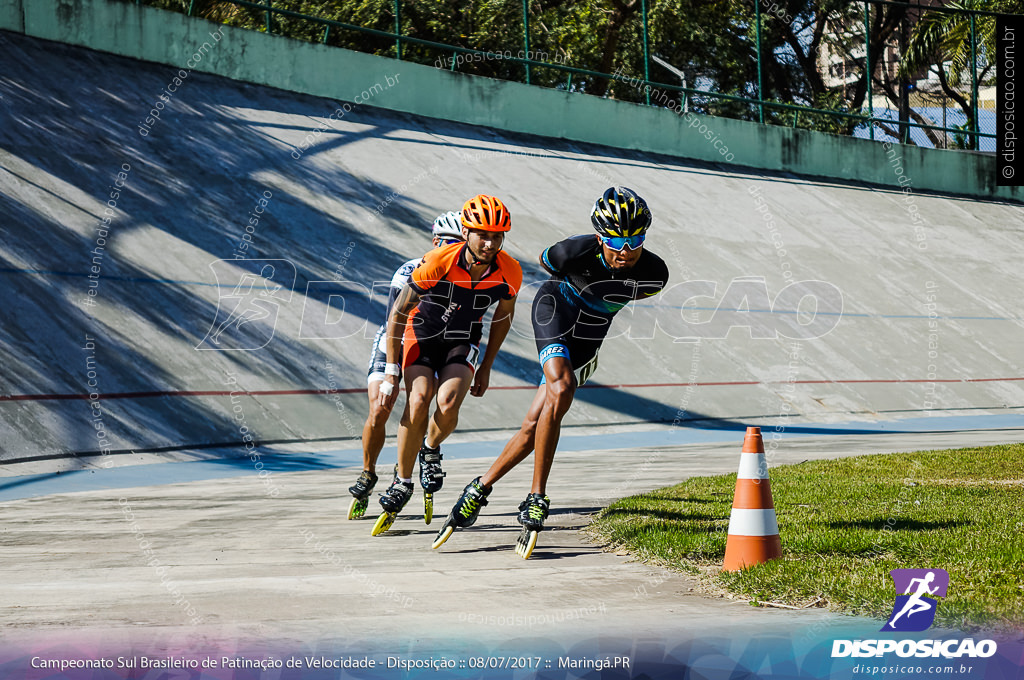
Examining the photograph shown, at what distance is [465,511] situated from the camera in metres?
5.27

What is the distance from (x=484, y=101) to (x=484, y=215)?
14.1 m

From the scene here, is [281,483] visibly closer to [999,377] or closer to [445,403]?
[445,403]

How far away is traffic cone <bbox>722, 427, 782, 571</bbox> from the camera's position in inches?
174

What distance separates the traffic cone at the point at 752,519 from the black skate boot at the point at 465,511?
4.44 ft

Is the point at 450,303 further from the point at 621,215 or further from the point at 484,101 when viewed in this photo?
the point at 484,101

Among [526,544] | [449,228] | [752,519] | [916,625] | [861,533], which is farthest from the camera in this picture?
[449,228]

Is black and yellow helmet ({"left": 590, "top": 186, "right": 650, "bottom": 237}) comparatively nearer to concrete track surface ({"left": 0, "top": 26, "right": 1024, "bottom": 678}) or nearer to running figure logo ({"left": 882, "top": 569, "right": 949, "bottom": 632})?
concrete track surface ({"left": 0, "top": 26, "right": 1024, "bottom": 678})

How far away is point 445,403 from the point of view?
5.87 meters

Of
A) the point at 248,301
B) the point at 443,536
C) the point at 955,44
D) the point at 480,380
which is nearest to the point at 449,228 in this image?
the point at 480,380

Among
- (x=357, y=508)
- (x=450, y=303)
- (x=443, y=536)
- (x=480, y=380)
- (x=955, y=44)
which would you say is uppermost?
(x=955, y=44)

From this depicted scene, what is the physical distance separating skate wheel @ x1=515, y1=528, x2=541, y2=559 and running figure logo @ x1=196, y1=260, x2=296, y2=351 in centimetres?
655

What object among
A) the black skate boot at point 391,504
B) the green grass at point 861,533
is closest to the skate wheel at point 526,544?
the green grass at point 861,533

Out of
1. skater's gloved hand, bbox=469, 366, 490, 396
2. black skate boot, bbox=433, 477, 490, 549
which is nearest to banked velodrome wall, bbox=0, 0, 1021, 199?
skater's gloved hand, bbox=469, 366, 490, 396

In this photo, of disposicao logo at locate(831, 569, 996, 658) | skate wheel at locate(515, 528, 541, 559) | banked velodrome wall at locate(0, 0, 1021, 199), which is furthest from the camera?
banked velodrome wall at locate(0, 0, 1021, 199)
